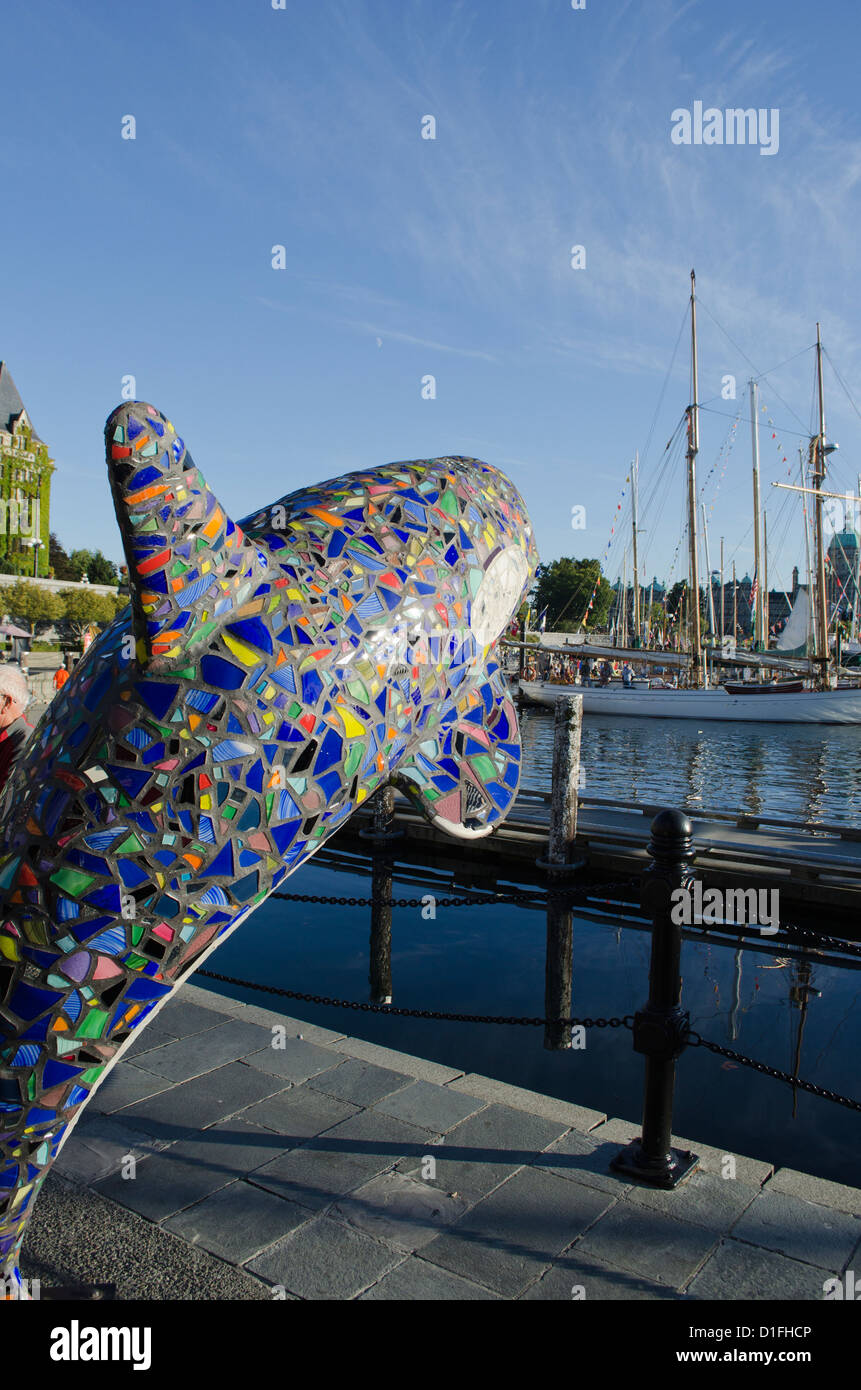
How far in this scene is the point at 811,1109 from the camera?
284 inches

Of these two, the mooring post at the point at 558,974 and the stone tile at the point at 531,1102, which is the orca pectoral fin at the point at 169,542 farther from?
the mooring post at the point at 558,974

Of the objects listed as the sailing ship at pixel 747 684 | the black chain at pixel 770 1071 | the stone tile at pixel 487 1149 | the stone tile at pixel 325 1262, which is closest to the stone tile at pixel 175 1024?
the stone tile at pixel 487 1149

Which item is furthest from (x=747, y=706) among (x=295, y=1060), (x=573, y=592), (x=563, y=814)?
(x=573, y=592)

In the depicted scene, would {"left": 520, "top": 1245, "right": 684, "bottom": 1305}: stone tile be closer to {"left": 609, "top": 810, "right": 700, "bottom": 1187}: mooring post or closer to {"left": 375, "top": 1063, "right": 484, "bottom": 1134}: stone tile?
{"left": 609, "top": 810, "right": 700, "bottom": 1187}: mooring post

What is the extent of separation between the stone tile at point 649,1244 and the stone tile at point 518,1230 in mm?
77

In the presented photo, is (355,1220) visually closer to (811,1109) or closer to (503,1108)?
(503,1108)

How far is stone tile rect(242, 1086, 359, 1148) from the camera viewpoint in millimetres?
4406

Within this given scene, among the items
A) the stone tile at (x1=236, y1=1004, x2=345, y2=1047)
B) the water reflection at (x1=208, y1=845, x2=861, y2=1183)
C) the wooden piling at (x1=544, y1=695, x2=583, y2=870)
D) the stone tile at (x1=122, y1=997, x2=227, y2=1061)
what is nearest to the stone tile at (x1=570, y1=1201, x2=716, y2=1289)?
the stone tile at (x1=236, y1=1004, x2=345, y2=1047)

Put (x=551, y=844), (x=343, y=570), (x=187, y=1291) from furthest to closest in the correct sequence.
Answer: (x=551, y=844) < (x=187, y=1291) < (x=343, y=570)

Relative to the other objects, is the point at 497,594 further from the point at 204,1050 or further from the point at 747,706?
the point at 747,706

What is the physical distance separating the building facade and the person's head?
7096 centimetres

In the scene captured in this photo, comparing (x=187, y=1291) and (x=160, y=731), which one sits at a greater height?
(x=160, y=731)

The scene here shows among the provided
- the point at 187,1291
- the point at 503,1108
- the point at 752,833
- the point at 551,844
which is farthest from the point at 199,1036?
the point at 752,833

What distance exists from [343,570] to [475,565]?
47 cm
